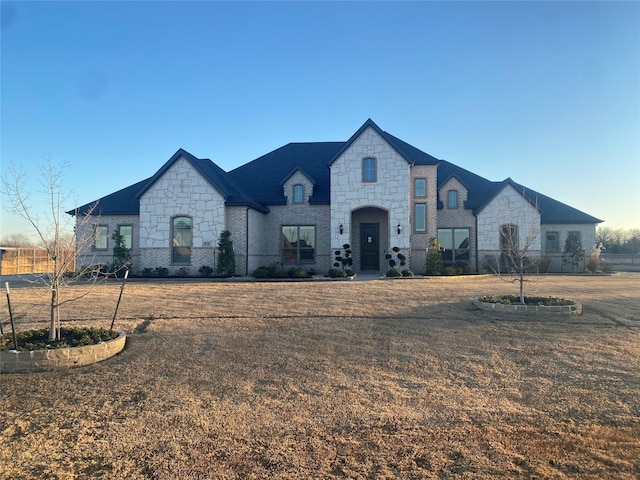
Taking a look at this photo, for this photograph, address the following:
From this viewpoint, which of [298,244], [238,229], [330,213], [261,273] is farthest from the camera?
[298,244]

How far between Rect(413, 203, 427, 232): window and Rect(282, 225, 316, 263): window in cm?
608

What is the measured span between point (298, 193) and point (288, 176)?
3.90 ft

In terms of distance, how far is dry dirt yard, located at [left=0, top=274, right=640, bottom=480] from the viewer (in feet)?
14.1

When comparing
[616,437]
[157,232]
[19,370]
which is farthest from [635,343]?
[157,232]

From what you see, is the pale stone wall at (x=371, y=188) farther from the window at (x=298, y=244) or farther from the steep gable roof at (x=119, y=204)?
the steep gable roof at (x=119, y=204)

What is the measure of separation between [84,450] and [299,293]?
1039cm

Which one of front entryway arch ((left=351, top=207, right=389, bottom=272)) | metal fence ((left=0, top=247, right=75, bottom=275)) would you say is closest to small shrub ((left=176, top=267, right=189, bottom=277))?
front entryway arch ((left=351, top=207, right=389, bottom=272))

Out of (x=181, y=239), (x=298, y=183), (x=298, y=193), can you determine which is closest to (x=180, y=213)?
(x=181, y=239)

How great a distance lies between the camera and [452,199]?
2761 cm

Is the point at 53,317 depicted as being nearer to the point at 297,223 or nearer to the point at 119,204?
the point at 297,223

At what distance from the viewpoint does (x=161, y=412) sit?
5551mm

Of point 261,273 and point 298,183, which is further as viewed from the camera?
point 298,183

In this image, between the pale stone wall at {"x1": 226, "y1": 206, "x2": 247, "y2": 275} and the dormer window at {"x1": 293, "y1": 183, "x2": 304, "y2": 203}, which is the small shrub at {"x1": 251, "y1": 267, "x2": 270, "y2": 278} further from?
the dormer window at {"x1": 293, "y1": 183, "x2": 304, "y2": 203}

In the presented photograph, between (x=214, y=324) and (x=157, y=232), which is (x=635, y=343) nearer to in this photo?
(x=214, y=324)
